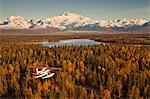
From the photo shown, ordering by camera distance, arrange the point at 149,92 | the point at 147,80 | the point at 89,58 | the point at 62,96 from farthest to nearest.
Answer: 1. the point at 89,58
2. the point at 147,80
3. the point at 149,92
4. the point at 62,96

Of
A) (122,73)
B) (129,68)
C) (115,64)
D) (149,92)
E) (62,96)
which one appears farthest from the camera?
(115,64)

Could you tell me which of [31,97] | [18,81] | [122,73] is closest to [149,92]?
[122,73]

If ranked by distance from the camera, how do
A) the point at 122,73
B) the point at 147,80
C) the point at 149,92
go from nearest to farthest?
the point at 149,92
the point at 147,80
the point at 122,73

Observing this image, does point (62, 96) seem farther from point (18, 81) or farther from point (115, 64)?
point (115, 64)

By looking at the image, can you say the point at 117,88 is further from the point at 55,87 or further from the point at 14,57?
the point at 14,57

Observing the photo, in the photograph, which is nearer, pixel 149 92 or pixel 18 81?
pixel 149 92

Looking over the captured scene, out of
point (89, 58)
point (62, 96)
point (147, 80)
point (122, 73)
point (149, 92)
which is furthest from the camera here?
point (89, 58)

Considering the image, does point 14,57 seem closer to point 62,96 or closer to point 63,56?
point 63,56

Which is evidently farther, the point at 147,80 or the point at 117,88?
the point at 147,80

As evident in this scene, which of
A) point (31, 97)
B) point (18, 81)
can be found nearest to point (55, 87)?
point (31, 97)
